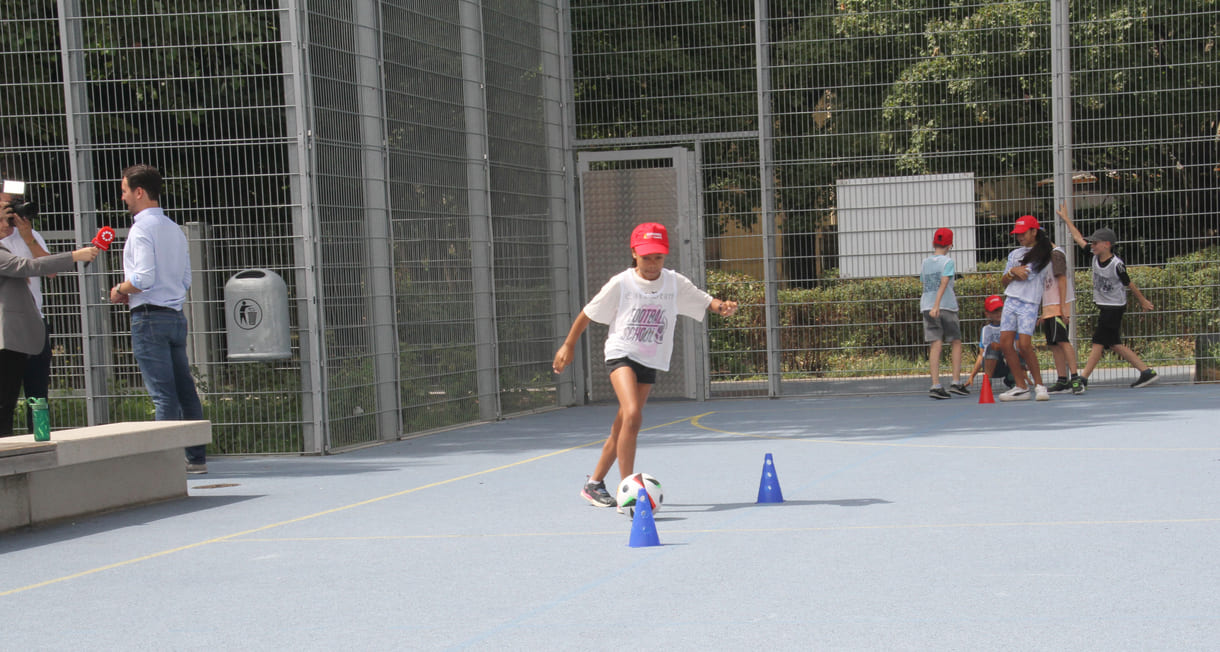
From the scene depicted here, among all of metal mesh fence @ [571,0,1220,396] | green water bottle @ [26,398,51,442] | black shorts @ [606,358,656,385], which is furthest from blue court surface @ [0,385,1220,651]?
metal mesh fence @ [571,0,1220,396]

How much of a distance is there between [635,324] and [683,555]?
195 centimetres

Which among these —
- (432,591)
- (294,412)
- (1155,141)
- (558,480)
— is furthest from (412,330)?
(1155,141)

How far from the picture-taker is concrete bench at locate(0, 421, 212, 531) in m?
7.91

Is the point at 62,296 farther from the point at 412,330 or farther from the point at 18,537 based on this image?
the point at 18,537

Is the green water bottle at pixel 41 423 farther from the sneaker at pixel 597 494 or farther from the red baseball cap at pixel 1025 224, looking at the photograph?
the red baseball cap at pixel 1025 224

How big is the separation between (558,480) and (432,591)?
11.4 ft

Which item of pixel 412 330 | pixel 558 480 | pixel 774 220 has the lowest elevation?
pixel 558 480

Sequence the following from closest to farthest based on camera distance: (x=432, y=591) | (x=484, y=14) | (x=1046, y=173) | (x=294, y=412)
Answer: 1. (x=432, y=591)
2. (x=294, y=412)
3. (x=484, y=14)
4. (x=1046, y=173)

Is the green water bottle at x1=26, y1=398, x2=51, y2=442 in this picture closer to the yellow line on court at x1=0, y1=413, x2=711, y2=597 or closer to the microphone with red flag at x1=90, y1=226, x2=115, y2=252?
the yellow line on court at x1=0, y1=413, x2=711, y2=597

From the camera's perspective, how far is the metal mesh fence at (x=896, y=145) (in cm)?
1522

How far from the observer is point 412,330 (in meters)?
12.9

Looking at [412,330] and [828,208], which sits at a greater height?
[828,208]

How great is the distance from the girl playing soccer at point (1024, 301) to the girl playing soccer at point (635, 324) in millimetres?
6958

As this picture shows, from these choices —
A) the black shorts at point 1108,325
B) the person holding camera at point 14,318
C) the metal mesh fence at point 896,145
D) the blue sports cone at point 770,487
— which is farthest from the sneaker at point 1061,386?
the person holding camera at point 14,318
